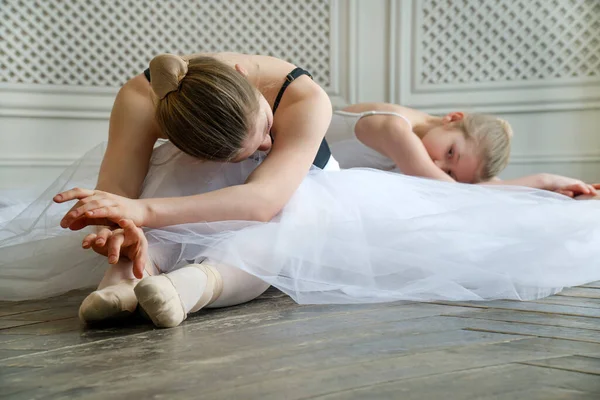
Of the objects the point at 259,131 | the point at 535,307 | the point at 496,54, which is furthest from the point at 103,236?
the point at 496,54

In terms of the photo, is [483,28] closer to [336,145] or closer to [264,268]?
[336,145]

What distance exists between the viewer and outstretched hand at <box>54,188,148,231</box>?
3.08ft

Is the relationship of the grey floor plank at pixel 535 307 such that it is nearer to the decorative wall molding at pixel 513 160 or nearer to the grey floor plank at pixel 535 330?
the grey floor plank at pixel 535 330

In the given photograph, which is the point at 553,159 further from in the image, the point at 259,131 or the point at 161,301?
the point at 161,301

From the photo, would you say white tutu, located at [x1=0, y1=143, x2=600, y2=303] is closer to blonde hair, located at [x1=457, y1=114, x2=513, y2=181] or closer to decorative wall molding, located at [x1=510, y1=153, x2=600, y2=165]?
blonde hair, located at [x1=457, y1=114, x2=513, y2=181]

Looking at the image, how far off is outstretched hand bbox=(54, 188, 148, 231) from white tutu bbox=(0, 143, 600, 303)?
0.09 metres

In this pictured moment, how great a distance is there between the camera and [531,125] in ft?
9.79

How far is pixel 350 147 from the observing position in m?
2.23

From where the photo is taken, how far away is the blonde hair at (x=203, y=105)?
1.06 metres

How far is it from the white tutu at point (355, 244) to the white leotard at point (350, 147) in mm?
799

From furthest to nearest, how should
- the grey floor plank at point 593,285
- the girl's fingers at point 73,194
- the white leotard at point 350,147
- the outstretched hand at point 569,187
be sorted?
1. the white leotard at point 350,147
2. the outstretched hand at point 569,187
3. the grey floor plank at point 593,285
4. the girl's fingers at point 73,194

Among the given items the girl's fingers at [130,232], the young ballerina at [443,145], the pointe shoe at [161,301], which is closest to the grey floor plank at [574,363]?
the pointe shoe at [161,301]

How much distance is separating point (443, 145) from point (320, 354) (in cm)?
141

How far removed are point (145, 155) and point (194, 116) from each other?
25 cm
